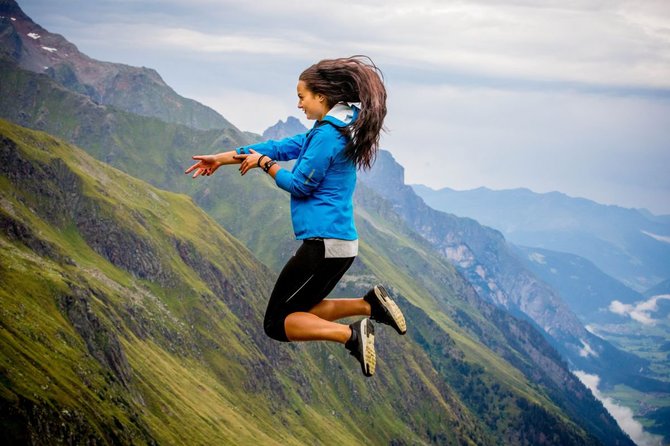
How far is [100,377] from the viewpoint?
124 m

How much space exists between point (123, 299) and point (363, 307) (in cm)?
19330

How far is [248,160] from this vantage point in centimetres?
1132

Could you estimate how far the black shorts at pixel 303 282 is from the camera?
35.2ft

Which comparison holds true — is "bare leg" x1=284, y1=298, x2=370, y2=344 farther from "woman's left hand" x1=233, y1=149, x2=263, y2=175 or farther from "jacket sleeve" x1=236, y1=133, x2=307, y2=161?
"jacket sleeve" x1=236, y1=133, x2=307, y2=161

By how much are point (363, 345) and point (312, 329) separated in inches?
33.5

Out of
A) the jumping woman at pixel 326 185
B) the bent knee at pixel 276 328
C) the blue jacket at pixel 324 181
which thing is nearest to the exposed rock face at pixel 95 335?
the bent knee at pixel 276 328

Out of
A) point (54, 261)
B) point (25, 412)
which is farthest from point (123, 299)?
point (25, 412)

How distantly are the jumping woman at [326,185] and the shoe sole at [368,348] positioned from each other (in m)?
0.02

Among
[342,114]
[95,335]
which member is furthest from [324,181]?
[95,335]

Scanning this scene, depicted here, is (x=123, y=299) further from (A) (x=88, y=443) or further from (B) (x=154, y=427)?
(A) (x=88, y=443)

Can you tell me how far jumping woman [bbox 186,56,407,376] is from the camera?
413 inches

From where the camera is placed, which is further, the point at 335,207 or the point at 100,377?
the point at 100,377

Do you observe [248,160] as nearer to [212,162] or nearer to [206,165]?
[212,162]

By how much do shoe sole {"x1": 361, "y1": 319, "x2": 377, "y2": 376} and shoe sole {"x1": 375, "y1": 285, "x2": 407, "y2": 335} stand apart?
72 cm
